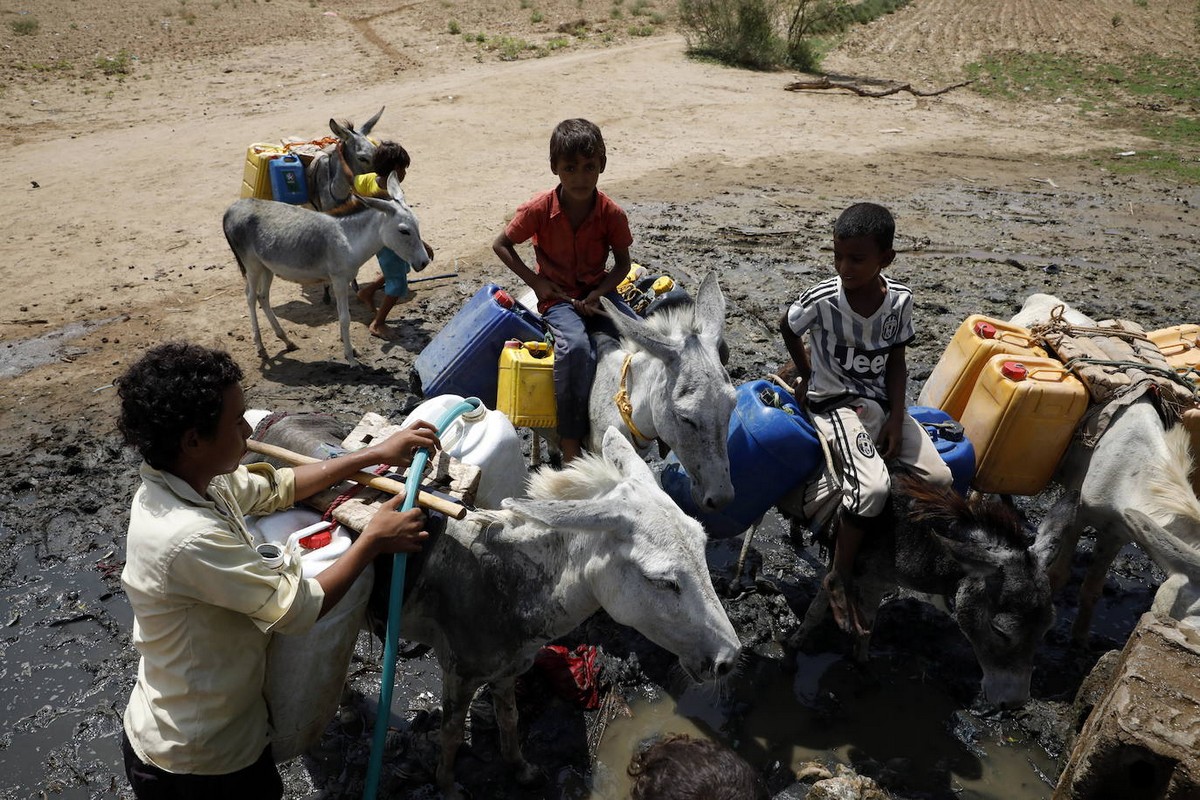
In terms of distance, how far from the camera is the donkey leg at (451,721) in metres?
3.24

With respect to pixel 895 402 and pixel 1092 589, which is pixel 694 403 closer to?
pixel 895 402

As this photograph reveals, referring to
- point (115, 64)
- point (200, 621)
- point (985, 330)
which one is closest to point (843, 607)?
point (985, 330)

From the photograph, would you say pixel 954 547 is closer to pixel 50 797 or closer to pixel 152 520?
pixel 152 520

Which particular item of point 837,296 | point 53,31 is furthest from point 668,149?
point 53,31

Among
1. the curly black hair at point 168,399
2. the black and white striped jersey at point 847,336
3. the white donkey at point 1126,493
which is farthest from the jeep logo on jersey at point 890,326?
the curly black hair at point 168,399

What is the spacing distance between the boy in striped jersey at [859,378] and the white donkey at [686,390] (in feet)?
1.97

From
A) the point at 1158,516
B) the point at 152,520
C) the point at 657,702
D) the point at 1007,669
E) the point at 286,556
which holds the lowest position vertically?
the point at 657,702

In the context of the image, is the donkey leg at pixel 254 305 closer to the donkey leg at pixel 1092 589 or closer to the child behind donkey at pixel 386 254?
the child behind donkey at pixel 386 254

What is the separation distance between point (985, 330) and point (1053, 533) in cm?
171

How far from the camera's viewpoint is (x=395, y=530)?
2.63 m

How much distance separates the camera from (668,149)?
1486 cm

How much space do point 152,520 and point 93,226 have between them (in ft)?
34.4

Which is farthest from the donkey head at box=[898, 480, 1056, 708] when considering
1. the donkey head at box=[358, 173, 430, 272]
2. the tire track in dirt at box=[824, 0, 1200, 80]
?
the tire track in dirt at box=[824, 0, 1200, 80]

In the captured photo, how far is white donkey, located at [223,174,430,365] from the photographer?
735 cm
